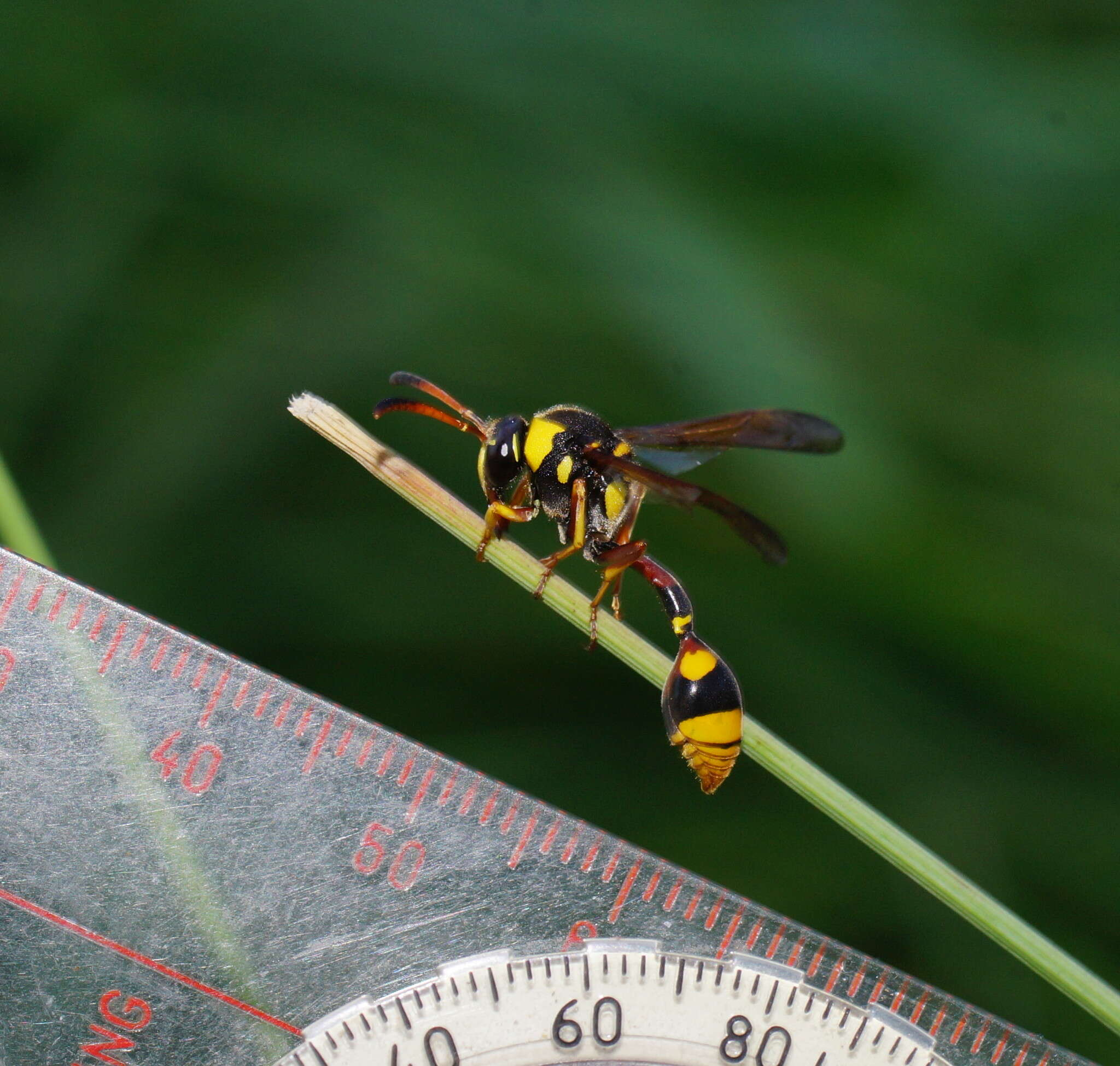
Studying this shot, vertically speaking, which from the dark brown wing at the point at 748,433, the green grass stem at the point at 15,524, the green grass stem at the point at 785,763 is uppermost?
the dark brown wing at the point at 748,433

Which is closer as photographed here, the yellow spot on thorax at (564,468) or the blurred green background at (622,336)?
the yellow spot on thorax at (564,468)

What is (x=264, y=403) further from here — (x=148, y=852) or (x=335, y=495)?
(x=148, y=852)

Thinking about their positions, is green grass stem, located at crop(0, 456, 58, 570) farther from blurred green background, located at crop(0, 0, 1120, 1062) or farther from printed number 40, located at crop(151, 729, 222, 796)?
blurred green background, located at crop(0, 0, 1120, 1062)

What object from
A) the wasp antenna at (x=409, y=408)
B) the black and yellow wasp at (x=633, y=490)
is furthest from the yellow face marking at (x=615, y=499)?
the wasp antenna at (x=409, y=408)

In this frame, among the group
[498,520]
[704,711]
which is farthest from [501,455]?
[704,711]

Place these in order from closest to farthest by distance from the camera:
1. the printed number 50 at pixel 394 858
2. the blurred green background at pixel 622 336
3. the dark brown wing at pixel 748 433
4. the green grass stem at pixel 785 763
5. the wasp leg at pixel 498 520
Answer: the green grass stem at pixel 785 763
the printed number 50 at pixel 394 858
the wasp leg at pixel 498 520
the dark brown wing at pixel 748 433
the blurred green background at pixel 622 336

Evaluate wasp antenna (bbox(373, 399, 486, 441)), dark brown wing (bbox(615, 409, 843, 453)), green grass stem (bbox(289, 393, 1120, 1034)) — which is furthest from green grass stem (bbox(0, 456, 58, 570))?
dark brown wing (bbox(615, 409, 843, 453))

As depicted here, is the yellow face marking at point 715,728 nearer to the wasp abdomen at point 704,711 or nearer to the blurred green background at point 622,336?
the wasp abdomen at point 704,711
